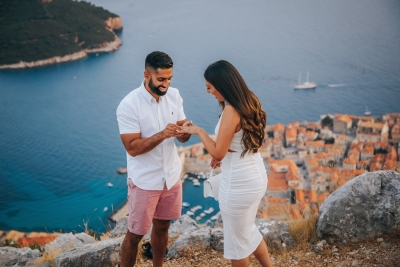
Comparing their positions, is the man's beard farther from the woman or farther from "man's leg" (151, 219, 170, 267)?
"man's leg" (151, 219, 170, 267)

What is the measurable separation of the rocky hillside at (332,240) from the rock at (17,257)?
18cm

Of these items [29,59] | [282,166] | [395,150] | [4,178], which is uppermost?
[29,59]

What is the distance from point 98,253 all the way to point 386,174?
1.77m

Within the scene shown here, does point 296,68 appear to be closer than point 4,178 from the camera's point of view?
No

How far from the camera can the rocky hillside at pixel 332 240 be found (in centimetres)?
228

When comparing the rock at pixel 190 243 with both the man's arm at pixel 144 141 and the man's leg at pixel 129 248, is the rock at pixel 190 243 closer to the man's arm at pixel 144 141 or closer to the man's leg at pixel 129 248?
the man's leg at pixel 129 248

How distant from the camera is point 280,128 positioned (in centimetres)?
2961

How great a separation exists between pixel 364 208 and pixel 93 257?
1614 mm

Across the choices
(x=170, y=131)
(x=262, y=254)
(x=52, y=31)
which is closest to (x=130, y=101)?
(x=170, y=131)

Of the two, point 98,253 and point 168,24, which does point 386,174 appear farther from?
point 168,24

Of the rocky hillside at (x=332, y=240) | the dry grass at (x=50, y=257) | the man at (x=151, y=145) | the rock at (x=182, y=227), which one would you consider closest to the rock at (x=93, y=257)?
the rocky hillside at (x=332, y=240)

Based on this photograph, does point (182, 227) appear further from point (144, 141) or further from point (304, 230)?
point (144, 141)

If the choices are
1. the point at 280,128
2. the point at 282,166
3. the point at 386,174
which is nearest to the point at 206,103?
the point at 280,128

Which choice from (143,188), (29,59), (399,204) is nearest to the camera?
(143,188)
